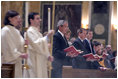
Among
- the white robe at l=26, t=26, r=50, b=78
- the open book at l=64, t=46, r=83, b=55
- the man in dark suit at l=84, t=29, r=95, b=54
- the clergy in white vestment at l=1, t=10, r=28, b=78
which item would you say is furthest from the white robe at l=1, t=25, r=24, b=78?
the man in dark suit at l=84, t=29, r=95, b=54

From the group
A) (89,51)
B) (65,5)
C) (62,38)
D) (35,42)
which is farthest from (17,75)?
(65,5)

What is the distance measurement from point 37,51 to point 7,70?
629 millimetres

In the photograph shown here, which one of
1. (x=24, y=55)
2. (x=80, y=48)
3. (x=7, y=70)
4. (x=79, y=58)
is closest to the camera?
(x=24, y=55)

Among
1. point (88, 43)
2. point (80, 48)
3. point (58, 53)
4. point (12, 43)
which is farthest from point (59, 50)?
point (12, 43)

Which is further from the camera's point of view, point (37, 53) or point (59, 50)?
point (59, 50)

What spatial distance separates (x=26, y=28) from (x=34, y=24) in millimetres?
164

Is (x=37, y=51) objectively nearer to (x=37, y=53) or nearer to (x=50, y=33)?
(x=37, y=53)

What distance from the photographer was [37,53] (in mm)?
6836

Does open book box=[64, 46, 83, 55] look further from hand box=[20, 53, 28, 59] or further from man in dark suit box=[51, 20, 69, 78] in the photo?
hand box=[20, 53, 28, 59]

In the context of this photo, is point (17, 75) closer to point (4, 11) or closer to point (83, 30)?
point (4, 11)

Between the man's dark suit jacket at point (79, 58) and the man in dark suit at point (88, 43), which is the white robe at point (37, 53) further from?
the man in dark suit at point (88, 43)

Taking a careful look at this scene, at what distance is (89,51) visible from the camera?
7.81 m

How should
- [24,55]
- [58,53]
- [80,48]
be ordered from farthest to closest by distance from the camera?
[80,48] < [58,53] < [24,55]

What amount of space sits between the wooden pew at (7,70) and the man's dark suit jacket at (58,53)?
0.90 meters
